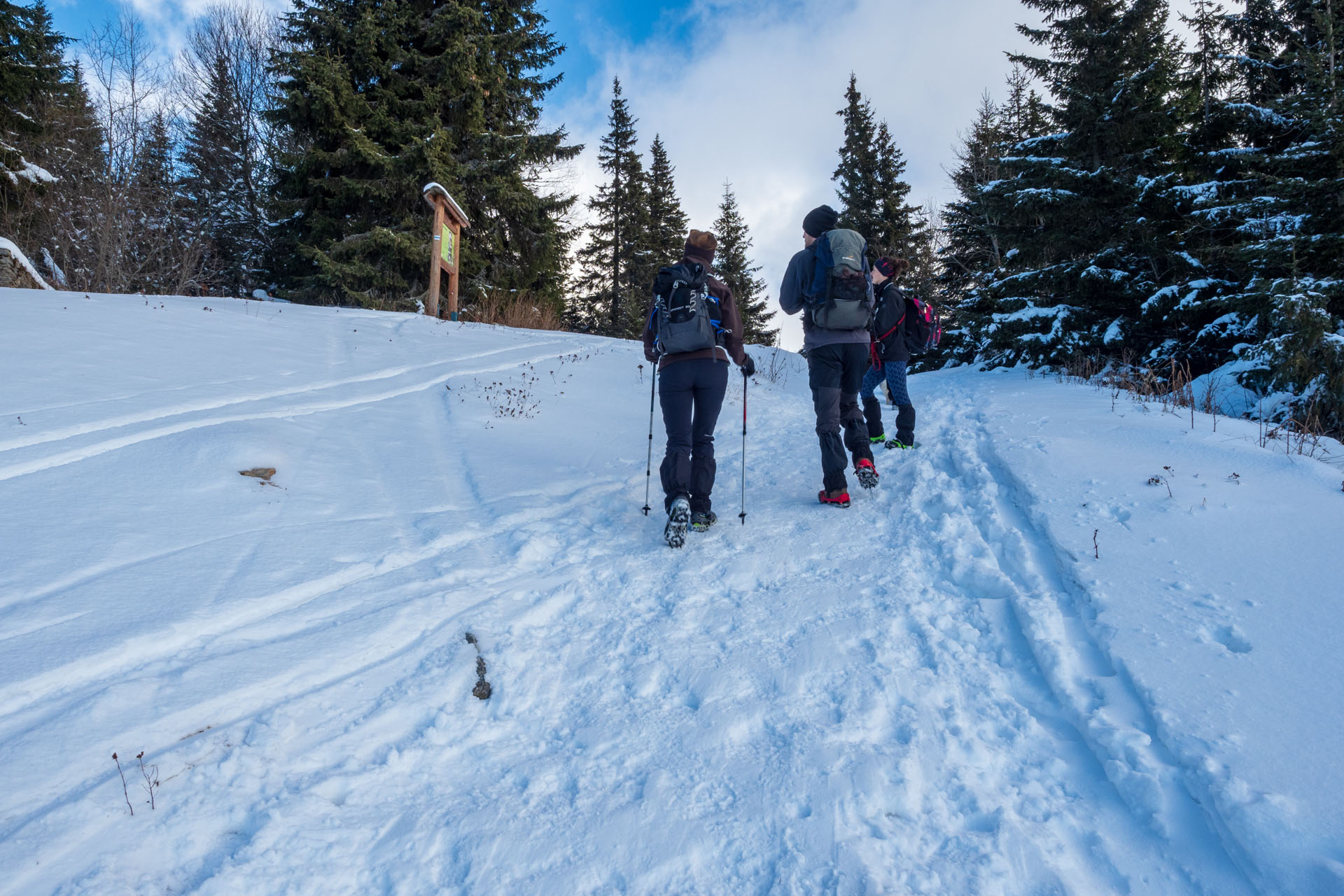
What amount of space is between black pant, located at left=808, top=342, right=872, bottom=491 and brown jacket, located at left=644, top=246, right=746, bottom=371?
652 mm

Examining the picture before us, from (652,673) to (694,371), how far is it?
2.20 meters

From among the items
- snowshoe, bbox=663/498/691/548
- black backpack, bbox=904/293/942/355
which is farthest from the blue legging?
snowshoe, bbox=663/498/691/548

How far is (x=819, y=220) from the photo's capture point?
491 centimetres

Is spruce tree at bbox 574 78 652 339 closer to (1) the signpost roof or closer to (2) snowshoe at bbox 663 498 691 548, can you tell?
(1) the signpost roof

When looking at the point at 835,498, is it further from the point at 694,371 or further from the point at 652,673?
the point at 652,673

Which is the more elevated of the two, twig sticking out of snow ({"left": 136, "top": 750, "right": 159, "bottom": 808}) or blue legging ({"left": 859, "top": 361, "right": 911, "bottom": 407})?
blue legging ({"left": 859, "top": 361, "right": 911, "bottom": 407})

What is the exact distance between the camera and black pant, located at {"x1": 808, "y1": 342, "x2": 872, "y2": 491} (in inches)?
191

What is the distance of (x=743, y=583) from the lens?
144 inches

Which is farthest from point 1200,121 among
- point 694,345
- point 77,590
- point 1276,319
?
point 77,590

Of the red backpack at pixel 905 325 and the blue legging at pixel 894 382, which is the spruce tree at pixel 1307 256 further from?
the blue legging at pixel 894 382

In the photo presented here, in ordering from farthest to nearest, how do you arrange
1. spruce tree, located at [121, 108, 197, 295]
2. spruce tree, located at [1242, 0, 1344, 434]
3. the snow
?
spruce tree, located at [121, 108, 197, 295]
the snow
spruce tree, located at [1242, 0, 1344, 434]

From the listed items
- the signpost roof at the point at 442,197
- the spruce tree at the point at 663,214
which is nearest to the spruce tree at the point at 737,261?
the spruce tree at the point at 663,214

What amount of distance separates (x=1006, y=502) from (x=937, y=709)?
253 cm

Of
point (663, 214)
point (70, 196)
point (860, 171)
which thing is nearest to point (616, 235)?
point (663, 214)
